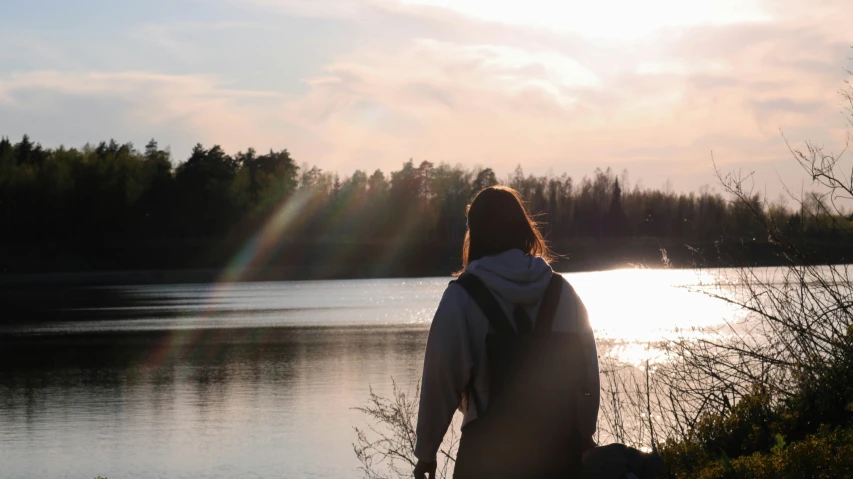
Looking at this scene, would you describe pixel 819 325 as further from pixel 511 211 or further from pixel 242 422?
pixel 242 422

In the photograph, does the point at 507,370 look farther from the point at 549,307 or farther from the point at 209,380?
the point at 209,380

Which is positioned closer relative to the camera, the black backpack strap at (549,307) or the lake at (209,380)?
the black backpack strap at (549,307)

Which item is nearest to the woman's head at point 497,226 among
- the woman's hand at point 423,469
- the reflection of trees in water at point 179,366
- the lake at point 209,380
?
the woman's hand at point 423,469

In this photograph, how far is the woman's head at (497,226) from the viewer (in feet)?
13.4

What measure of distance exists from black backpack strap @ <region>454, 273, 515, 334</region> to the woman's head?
253mm

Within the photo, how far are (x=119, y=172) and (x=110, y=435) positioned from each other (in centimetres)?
9298

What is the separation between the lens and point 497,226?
4.10 m

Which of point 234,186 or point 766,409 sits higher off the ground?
point 234,186

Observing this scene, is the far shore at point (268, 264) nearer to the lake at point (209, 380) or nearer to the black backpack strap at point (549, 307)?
the lake at point (209, 380)

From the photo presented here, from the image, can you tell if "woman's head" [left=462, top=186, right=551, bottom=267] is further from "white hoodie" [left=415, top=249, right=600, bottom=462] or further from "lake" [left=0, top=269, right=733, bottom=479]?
"lake" [left=0, top=269, right=733, bottom=479]

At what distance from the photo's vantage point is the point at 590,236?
132250mm

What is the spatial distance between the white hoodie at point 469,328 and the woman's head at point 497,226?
0.09 m

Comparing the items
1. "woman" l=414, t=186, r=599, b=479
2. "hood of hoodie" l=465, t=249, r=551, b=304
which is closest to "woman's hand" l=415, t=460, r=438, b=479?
"woman" l=414, t=186, r=599, b=479

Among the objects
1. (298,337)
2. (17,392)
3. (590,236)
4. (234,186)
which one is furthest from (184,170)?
(17,392)
